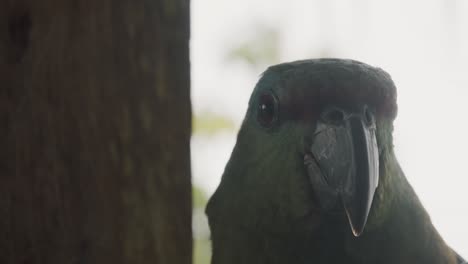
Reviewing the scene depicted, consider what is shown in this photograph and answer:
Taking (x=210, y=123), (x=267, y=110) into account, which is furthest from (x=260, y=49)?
(x=267, y=110)

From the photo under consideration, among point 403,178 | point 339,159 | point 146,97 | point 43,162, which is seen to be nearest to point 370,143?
point 339,159

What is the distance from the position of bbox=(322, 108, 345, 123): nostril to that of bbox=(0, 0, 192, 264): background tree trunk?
1.16m

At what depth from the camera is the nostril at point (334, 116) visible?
9.15 feet

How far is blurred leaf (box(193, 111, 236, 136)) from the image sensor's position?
7.12 meters

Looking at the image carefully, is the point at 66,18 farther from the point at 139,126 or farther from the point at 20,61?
the point at 139,126

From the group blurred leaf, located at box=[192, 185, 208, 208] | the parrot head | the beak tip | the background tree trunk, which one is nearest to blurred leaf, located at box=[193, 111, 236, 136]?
blurred leaf, located at box=[192, 185, 208, 208]

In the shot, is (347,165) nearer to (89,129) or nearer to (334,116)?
(334,116)

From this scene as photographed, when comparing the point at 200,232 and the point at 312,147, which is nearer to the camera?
the point at 312,147

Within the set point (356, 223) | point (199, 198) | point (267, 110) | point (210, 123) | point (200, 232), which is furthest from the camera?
point (210, 123)

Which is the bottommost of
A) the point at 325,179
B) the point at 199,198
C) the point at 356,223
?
the point at 199,198

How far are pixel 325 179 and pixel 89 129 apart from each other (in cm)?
124

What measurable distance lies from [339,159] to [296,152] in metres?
0.25

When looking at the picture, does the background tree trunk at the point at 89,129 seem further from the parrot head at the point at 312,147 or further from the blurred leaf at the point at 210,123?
the blurred leaf at the point at 210,123

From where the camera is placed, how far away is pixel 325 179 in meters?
2.73
